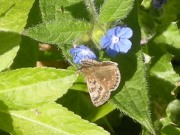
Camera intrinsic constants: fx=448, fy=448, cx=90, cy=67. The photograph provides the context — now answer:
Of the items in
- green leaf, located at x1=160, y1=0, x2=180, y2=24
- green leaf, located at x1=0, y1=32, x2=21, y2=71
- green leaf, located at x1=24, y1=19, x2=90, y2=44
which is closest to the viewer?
green leaf, located at x1=24, y1=19, x2=90, y2=44

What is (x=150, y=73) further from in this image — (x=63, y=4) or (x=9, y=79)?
(x=9, y=79)

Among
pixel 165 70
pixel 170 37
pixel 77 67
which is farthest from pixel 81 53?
pixel 170 37

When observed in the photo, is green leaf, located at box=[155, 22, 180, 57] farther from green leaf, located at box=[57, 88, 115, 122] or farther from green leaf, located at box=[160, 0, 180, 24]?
green leaf, located at box=[57, 88, 115, 122]

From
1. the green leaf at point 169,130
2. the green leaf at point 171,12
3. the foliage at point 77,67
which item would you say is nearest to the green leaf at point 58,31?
the foliage at point 77,67

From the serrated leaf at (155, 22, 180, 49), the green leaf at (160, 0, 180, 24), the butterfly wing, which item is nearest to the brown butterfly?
the butterfly wing

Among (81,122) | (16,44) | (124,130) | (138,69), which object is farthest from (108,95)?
(124,130)

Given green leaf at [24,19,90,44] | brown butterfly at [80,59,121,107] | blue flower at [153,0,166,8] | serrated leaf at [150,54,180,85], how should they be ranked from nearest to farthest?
green leaf at [24,19,90,44], brown butterfly at [80,59,121,107], blue flower at [153,0,166,8], serrated leaf at [150,54,180,85]

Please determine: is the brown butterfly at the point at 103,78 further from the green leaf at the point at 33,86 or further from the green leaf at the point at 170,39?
the green leaf at the point at 170,39
